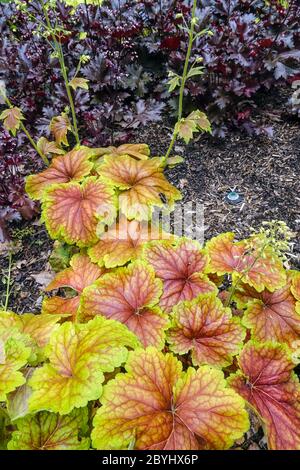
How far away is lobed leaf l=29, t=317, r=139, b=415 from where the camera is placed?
1.42 meters

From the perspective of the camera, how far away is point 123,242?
2.27 metres

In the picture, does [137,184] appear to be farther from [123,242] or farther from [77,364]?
[77,364]

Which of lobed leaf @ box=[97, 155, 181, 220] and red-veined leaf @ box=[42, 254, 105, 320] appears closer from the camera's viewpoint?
red-veined leaf @ box=[42, 254, 105, 320]

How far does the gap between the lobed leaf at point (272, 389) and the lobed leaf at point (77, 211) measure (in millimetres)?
1021

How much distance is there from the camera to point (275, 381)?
166cm

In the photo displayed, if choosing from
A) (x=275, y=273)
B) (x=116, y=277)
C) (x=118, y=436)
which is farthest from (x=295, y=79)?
(x=118, y=436)

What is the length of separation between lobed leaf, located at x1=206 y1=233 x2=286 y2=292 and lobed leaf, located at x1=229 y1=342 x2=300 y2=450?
0.98 feet

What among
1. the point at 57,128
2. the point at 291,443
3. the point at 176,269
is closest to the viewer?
the point at 291,443

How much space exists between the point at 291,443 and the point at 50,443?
847mm

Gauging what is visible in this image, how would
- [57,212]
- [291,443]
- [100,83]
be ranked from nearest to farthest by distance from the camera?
[291,443] < [57,212] < [100,83]

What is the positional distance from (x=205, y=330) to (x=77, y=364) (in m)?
0.56

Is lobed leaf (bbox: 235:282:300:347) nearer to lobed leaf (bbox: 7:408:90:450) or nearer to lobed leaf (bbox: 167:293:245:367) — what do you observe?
lobed leaf (bbox: 167:293:245:367)

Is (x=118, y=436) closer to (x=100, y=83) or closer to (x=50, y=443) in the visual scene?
(x=50, y=443)

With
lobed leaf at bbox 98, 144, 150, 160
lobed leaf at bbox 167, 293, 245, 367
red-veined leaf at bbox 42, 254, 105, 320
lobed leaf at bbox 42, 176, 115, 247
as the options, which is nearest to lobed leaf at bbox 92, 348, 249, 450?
lobed leaf at bbox 167, 293, 245, 367
